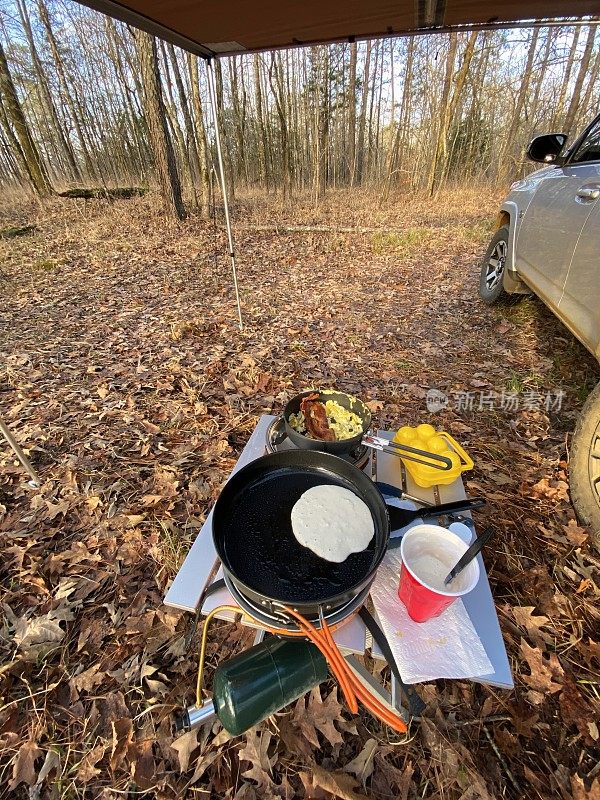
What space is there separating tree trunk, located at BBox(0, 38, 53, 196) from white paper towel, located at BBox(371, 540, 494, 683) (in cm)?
1623

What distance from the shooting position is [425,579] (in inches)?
50.2

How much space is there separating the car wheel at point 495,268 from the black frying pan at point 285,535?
470cm

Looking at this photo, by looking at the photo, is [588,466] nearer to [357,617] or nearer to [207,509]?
[357,617]

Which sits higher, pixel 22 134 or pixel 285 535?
pixel 22 134

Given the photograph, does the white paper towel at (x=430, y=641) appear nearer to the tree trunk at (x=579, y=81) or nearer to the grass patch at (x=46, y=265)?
the grass patch at (x=46, y=265)

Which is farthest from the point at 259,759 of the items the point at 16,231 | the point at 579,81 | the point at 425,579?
the point at 579,81

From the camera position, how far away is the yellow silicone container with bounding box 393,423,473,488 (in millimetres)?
1709

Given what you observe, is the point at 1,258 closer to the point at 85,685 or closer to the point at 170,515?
the point at 170,515

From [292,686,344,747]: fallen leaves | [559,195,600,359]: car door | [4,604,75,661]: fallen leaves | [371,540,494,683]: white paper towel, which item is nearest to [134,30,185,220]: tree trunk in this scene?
[559,195,600,359]: car door

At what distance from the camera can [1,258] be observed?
318 inches

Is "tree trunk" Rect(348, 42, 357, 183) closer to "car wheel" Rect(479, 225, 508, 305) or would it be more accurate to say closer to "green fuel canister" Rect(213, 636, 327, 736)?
"car wheel" Rect(479, 225, 508, 305)

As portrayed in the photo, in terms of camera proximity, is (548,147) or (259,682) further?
(548,147)

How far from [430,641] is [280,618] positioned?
0.54 meters

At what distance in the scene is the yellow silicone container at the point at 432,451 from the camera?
5.61ft
